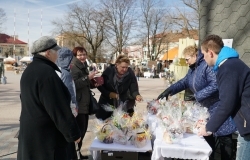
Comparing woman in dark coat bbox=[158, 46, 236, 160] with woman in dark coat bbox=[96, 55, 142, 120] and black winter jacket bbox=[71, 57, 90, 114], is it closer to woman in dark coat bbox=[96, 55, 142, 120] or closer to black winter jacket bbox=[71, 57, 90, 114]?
woman in dark coat bbox=[96, 55, 142, 120]

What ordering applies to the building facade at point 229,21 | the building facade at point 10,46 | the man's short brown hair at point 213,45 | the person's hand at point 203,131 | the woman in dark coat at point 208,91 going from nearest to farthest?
the man's short brown hair at point 213,45
the person's hand at point 203,131
the woman in dark coat at point 208,91
the building facade at point 229,21
the building facade at point 10,46

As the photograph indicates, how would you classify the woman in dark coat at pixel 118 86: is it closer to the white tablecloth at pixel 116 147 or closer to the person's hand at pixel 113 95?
the person's hand at pixel 113 95

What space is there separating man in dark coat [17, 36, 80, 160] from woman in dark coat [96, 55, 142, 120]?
74.8 inches

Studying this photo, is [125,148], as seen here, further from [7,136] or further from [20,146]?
[7,136]

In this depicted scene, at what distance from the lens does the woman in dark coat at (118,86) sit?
418 centimetres

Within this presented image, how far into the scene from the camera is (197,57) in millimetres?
3424

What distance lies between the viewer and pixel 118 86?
14.0ft

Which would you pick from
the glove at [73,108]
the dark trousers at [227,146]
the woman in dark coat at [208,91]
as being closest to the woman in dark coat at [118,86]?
the glove at [73,108]

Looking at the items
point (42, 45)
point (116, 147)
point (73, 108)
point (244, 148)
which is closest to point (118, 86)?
point (73, 108)

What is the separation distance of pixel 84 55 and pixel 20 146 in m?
1.90

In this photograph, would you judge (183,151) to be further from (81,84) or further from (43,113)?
(81,84)

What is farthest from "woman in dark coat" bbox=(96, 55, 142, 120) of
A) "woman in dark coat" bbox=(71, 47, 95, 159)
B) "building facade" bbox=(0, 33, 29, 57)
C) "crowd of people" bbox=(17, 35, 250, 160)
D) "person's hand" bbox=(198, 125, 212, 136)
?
"building facade" bbox=(0, 33, 29, 57)

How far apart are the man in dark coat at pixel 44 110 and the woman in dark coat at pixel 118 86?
190cm

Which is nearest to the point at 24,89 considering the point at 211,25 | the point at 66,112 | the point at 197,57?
the point at 66,112
